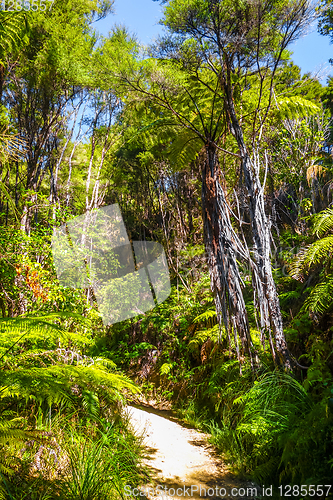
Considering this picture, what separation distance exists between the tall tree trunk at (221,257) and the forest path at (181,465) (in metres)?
1.20

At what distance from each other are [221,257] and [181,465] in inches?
88.8

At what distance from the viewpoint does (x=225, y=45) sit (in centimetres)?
355

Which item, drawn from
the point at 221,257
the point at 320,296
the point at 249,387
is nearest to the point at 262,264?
the point at 221,257

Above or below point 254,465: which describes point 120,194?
above

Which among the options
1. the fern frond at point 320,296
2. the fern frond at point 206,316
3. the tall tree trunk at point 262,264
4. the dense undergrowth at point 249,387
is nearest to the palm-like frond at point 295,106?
the tall tree trunk at point 262,264

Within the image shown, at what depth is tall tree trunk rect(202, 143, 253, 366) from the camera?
338 centimetres

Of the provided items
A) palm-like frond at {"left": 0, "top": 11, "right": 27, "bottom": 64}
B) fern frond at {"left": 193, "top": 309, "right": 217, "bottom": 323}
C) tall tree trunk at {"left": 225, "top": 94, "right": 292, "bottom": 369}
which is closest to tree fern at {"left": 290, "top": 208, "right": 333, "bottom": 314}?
tall tree trunk at {"left": 225, "top": 94, "right": 292, "bottom": 369}

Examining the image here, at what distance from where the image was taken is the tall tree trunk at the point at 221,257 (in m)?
3.38

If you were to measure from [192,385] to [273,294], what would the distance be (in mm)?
2646

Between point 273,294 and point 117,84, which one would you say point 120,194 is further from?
point 273,294

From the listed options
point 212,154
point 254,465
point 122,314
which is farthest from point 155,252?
point 254,465

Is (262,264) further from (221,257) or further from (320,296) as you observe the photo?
(320,296)

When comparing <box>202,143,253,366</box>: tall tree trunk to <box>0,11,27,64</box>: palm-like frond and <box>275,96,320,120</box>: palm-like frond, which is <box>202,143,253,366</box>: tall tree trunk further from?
<box>0,11,27,64</box>: palm-like frond

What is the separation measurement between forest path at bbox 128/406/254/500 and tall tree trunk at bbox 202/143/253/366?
120 centimetres
